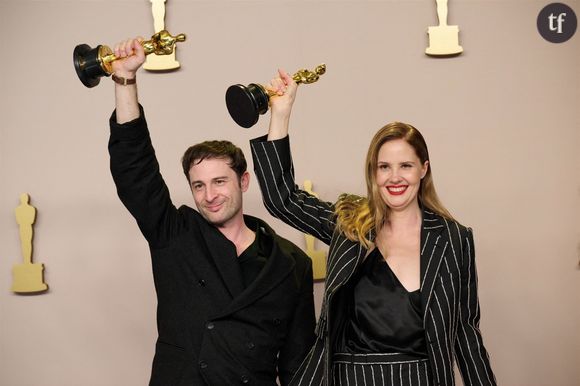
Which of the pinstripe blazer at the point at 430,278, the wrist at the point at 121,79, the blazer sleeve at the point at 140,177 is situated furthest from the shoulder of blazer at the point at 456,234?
the wrist at the point at 121,79

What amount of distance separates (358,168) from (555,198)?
0.90 m

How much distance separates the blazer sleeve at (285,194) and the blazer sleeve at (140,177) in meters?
0.31

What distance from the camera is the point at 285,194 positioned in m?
2.38

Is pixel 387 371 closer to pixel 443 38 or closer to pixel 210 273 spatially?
pixel 210 273

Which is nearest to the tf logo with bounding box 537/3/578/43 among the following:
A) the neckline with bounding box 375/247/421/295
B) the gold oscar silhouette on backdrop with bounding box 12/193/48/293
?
the neckline with bounding box 375/247/421/295

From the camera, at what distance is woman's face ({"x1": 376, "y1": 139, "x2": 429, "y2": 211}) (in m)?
2.33

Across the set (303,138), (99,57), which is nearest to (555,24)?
(303,138)

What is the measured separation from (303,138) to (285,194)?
3.53 feet

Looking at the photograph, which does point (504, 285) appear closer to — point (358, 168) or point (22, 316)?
point (358, 168)

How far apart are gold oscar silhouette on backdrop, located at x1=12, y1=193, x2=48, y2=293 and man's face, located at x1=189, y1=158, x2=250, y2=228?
3.78 feet

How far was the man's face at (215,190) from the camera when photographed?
2469 millimetres

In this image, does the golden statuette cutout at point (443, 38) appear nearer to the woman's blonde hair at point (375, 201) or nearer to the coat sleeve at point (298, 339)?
the woman's blonde hair at point (375, 201)

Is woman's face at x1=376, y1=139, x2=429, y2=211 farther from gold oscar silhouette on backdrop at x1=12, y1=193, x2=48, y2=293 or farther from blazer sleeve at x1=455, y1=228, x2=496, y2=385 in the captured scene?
→ gold oscar silhouette on backdrop at x1=12, y1=193, x2=48, y2=293

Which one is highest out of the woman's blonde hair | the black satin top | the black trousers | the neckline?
the woman's blonde hair
